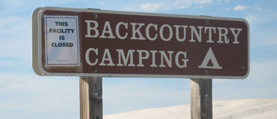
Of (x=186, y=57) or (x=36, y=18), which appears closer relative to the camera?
(x=36, y=18)

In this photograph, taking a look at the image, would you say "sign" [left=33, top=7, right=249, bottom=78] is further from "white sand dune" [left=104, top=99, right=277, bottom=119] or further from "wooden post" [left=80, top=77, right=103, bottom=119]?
"white sand dune" [left=104, top=99, right=277, bottom=119]

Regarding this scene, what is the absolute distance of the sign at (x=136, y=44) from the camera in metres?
4.81

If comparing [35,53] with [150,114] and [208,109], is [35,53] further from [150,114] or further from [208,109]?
[150,114]

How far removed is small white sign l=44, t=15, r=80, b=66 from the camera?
4.78m

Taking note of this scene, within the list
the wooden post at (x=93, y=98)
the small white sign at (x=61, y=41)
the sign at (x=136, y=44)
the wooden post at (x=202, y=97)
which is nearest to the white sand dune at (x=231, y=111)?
the wooden post at (x=202, y=97)

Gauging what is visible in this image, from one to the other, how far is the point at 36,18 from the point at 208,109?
224 centimetres

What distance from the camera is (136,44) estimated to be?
511 cm

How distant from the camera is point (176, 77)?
5.25m

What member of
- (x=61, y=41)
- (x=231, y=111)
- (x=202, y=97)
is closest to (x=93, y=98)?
(x=61, y=41)

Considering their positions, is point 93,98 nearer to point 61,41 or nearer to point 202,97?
point 61,41

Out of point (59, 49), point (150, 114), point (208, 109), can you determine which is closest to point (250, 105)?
point (150, 114)

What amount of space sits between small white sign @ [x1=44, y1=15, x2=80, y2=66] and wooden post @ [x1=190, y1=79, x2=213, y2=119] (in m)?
1.49

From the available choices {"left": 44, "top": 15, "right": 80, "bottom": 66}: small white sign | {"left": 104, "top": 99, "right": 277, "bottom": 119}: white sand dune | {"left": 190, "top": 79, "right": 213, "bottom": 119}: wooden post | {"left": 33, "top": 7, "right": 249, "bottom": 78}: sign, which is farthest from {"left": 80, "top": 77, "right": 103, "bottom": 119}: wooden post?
{"left": 104, "top": 99, "right": 277, "bottom": 119}: white sand dune

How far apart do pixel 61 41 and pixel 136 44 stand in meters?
0.81
